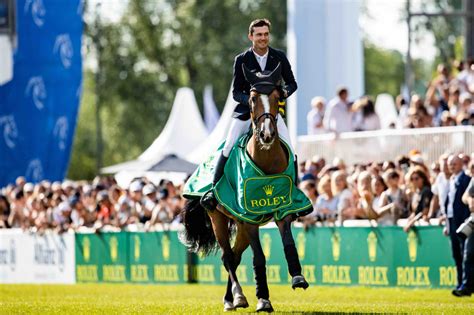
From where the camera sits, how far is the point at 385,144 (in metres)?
26.3

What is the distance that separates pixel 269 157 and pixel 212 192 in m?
1.26

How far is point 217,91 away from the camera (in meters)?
67.8

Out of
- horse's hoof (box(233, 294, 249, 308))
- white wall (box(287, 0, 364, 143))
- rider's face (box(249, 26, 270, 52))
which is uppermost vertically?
white wall (box(287, 0, 364, 143))

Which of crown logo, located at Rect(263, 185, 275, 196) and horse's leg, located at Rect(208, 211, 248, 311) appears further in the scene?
horse's leg, located at Rect(208, 211, 248, 311)

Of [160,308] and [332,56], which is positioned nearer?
[160,308]

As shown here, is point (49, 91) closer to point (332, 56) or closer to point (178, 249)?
point (332, 56)

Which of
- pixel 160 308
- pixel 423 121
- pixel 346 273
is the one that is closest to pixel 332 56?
pixel 423 121

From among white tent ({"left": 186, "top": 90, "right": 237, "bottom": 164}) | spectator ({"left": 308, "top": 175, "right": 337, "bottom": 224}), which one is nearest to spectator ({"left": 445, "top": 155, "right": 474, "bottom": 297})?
spectator ({"left": 308, "top": 175, "right": 337, "bottom": 224})

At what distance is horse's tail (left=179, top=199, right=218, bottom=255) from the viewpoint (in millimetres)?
17422

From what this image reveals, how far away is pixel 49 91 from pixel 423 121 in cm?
1232

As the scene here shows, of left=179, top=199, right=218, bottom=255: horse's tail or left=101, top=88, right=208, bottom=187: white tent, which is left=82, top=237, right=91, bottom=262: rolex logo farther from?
left=179, top=199, right=218, bottom=255: horse's tail

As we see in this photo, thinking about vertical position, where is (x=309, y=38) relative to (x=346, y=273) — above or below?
above

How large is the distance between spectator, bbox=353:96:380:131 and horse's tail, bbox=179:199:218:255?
10286mm

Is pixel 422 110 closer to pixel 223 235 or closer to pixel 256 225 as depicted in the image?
pixel 223 235
